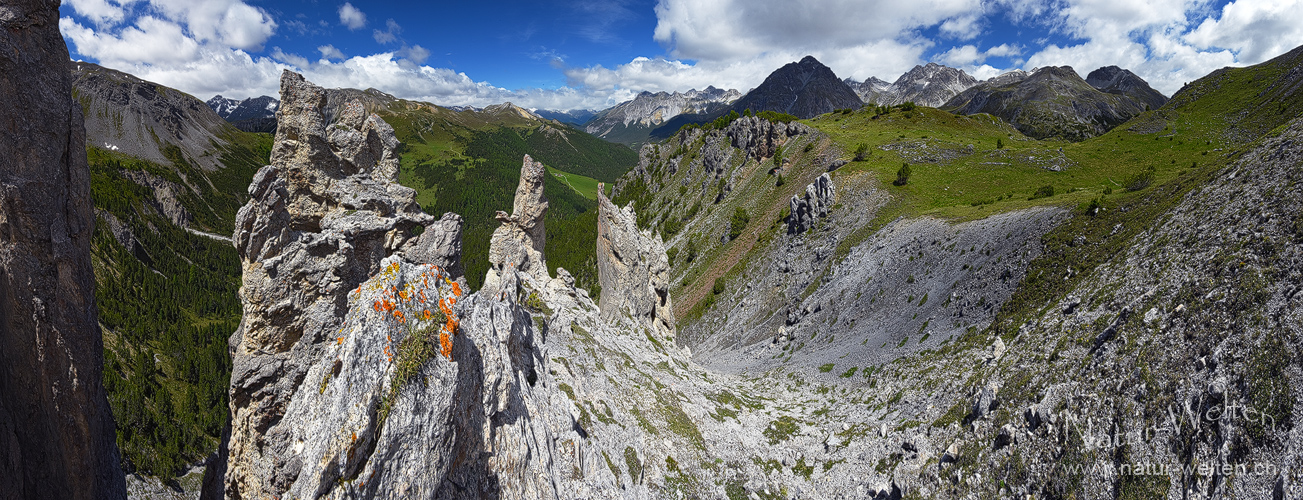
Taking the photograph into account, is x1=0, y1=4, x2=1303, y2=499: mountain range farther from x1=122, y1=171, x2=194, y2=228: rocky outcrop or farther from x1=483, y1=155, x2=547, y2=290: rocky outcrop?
x1=122, y1=171, x2=194, y2=228: rocky outcrop

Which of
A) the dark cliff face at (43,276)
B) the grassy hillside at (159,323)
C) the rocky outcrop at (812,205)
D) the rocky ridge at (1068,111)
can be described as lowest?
the grassy hillside at (159,323)

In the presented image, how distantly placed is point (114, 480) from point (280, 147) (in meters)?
14.4

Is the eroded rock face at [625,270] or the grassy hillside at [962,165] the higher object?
the grassy hillside at [962,165]

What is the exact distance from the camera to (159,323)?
101 m

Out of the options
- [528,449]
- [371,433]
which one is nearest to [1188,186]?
[528,449]

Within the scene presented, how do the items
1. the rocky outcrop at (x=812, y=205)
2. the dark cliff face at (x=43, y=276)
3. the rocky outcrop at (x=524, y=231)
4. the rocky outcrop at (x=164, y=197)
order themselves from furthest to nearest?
1. the rocky outcrop at (x=164, y=197)
2. the rocky outcrop at (x=812, y=205)
3. the rocky outcrop at (x=524, y=231)
4. the dark cliff face at (x=43, y=276)

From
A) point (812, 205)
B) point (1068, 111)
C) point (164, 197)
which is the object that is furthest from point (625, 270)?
point (164, 197)

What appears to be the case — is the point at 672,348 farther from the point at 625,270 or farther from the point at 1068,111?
the point at 1068,111

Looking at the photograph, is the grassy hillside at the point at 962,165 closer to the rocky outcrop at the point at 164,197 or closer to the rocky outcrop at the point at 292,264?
the rocky outcrop at the point at 292,264

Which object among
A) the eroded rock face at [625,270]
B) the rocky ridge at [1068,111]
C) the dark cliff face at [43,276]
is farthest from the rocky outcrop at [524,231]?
the rocky ridge at [1068,111]

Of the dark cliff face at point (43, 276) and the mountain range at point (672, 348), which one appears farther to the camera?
the mountain range at point (672, 348)

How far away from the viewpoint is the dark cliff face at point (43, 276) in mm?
8789

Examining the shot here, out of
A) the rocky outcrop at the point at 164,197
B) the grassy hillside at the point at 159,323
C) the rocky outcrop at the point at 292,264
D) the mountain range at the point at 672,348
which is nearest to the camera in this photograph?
the mountain range at the point at 672,348

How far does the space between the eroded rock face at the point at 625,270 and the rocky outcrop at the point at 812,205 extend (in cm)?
2475
